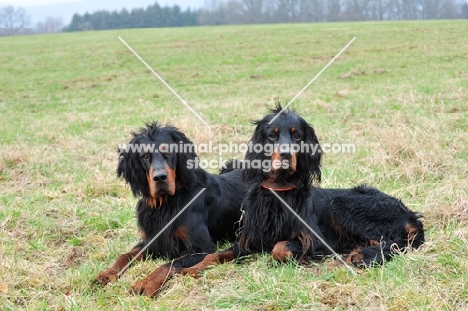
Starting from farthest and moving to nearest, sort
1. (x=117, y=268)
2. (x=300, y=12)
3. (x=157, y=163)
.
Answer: (x=300, y=12) → (x=157, y=163) → (x=117, y=268)

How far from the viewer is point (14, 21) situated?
49.0 meters

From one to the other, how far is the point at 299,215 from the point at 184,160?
3.36 ft

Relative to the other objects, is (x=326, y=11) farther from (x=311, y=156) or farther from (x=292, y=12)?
(x=311, y=156)

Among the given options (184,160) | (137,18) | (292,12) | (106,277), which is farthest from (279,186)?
(292,12)

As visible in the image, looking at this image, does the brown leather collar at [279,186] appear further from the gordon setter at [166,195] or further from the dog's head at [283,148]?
the gordon setter at [166,195]

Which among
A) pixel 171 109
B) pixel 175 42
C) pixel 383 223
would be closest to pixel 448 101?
pixel 171 109

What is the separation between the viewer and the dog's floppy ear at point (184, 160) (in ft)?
14.7

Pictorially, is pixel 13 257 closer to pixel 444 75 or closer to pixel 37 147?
pixel 37 147

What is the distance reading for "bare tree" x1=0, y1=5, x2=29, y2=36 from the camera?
1910 inches

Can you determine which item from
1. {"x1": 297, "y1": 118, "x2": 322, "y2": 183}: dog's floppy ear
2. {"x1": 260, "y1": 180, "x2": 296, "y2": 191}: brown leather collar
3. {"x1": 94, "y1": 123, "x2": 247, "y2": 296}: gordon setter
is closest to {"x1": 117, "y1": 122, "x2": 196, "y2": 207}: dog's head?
{"x1": 94, "y1": 123, "x2": 247, "y2": 296}: gordon setter

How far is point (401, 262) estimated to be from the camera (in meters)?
3.83

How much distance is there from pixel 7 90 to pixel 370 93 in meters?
12.4

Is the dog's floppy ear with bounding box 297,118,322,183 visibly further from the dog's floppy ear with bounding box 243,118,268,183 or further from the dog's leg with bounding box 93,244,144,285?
the dog's leg with bounding box 93,244,144,285

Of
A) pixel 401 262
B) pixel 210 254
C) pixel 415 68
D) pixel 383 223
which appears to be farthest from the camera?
pixel 415 68
